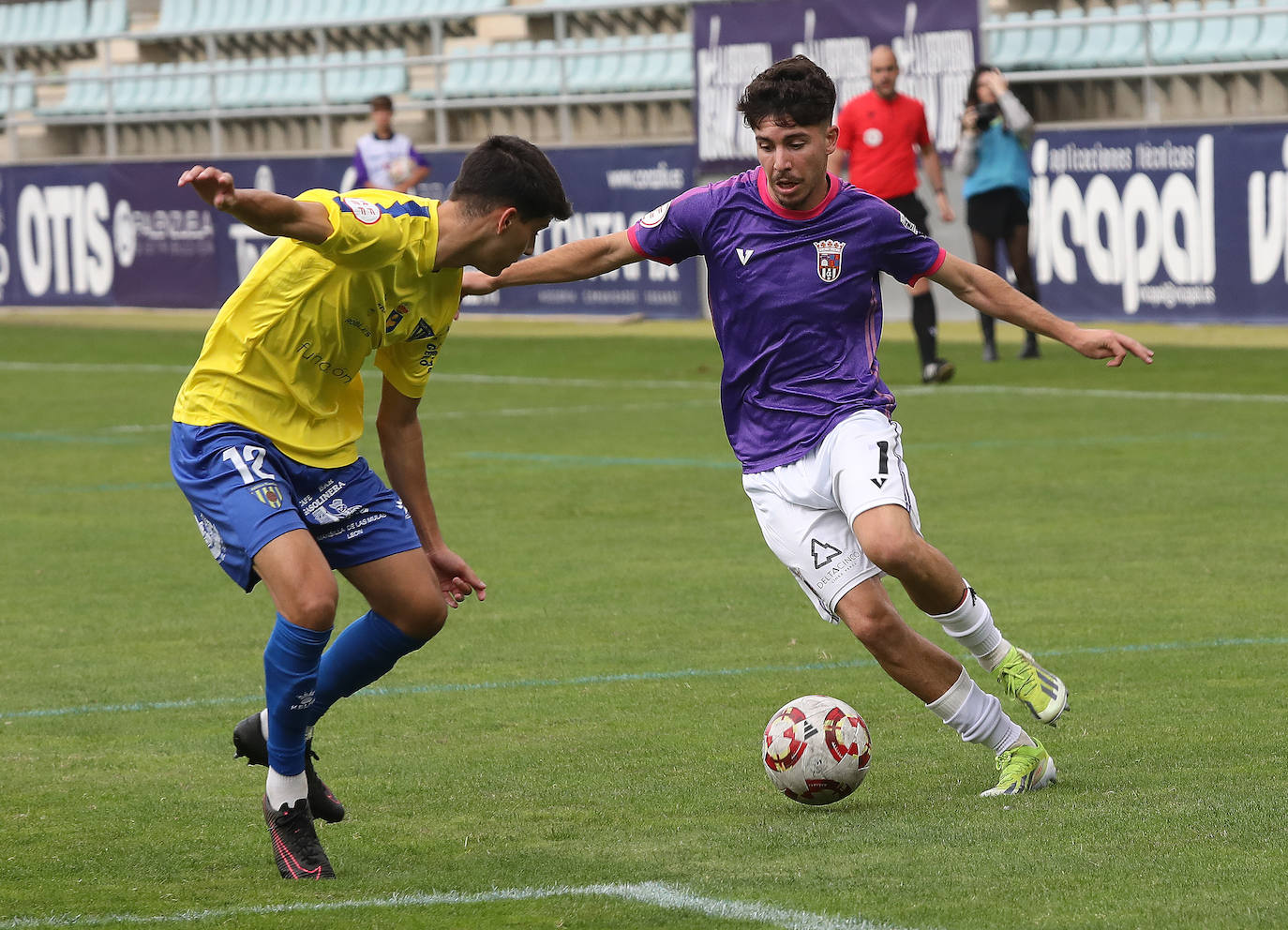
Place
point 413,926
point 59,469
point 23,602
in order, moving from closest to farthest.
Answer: point 413,926, point 23,602, point 59,469

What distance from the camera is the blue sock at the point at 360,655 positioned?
535 cm

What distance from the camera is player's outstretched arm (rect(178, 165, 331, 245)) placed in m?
4.63

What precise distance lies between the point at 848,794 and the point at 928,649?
0.44 metres

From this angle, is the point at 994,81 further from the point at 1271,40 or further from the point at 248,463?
the point at 248,463

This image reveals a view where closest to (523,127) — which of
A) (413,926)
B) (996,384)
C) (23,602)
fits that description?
(996,384)

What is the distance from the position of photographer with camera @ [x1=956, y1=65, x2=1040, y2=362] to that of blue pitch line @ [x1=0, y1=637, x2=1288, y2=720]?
10.7 m

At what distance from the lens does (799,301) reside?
5930 millimetres

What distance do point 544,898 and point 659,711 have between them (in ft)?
6.92

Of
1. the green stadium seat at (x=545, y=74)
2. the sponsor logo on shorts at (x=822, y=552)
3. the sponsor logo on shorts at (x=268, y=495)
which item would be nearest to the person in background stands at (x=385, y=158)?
the green stadium seat at (x=545, y=74)

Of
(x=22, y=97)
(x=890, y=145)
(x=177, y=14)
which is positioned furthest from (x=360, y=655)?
(x=22, y=97)

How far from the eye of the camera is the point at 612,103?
2761cm

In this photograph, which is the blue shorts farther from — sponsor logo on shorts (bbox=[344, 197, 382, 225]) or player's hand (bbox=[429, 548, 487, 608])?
sponsor logo on shorts (bbox=[344, 197, 382, 225])

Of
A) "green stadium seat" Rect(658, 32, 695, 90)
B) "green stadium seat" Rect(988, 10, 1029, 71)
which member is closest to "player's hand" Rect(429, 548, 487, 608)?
"green stadium seat" Rect(988, 10, 1029, 71)

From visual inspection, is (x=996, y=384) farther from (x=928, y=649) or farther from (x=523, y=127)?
(x=523, y=127)
